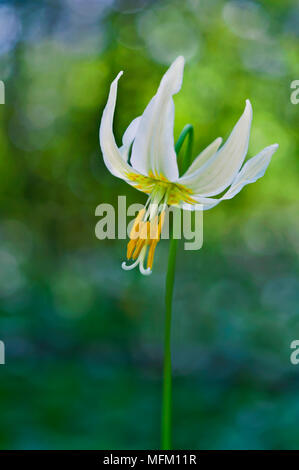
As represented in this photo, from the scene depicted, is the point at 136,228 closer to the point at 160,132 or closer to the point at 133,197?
the point at 160,132

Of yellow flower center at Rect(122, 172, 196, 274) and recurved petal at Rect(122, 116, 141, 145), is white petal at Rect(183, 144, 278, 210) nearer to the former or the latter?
yellow flower center at Rect(122, 172, 196, 274)

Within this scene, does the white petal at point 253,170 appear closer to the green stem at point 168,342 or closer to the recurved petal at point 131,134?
the green stem at point 168,342

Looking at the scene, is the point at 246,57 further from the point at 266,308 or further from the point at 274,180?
the point at 266,308

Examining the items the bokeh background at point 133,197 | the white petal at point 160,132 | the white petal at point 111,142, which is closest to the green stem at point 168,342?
the white petal at point 160,132

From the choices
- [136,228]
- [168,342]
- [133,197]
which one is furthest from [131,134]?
[133,197]

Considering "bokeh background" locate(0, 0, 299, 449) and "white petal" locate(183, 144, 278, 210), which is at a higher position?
"bokeh background" locate(0, 0, 299, 449)

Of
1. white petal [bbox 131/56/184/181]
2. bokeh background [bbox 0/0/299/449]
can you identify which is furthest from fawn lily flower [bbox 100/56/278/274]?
bokeh background [bbox 0/0/299/449]

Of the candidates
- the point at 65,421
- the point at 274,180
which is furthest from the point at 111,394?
the point at 274,180
